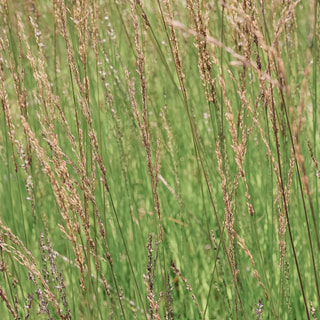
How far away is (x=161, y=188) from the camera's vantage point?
242cm

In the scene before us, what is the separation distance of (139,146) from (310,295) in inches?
39.5

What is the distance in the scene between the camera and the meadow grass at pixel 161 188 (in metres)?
1.38

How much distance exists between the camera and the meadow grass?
138cm

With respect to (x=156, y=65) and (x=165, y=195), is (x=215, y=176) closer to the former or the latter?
(x=165, y=195)

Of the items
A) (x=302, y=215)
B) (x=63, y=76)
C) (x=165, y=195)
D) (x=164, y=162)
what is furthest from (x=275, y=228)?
(x=63, y=76)

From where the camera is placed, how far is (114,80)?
8.48 feet

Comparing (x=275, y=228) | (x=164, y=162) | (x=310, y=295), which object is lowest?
(x=310, y=295)

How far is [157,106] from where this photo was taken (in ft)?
9.28

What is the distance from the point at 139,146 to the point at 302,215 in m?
0.82

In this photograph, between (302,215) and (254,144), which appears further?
(254,144)

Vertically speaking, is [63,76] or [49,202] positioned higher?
[63,76]

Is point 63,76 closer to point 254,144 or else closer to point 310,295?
point 254,144

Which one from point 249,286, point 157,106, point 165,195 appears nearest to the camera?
point 249,286

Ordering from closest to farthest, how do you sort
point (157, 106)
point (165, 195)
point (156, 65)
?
point (165, 195) → point (157, 106) → point (156, 65)
